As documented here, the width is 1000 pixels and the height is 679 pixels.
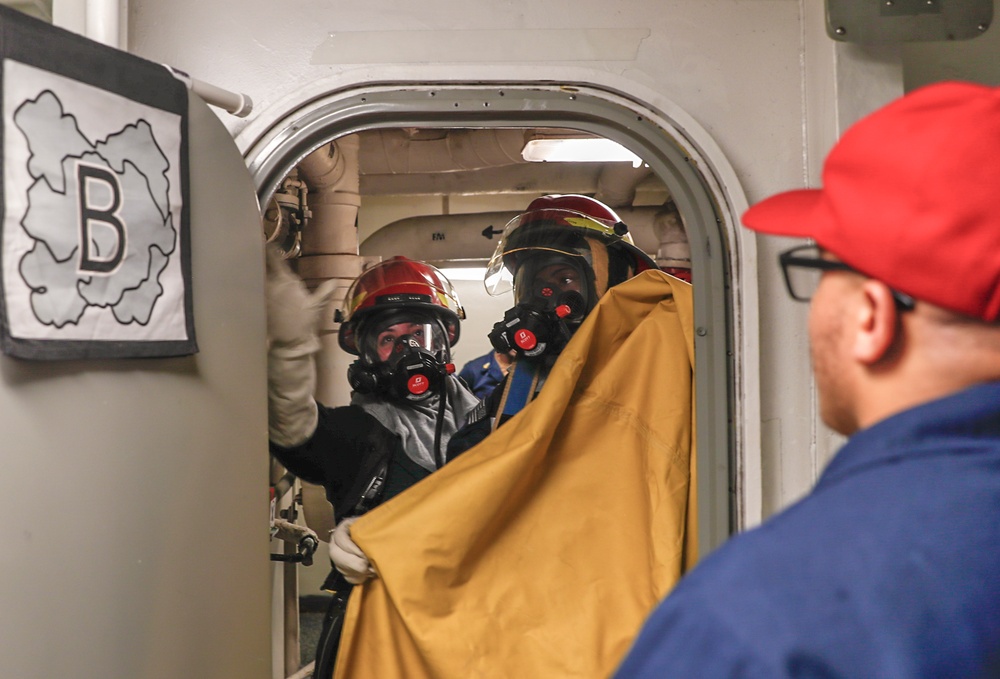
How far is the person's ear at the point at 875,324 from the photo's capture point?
72cm

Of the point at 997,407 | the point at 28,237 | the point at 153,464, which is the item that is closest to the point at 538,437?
the point at 153,464

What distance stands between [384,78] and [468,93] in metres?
0.18


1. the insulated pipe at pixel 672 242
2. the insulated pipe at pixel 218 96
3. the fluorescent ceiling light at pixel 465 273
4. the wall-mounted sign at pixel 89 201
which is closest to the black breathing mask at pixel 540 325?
the insulated pipe at pixel 218 96

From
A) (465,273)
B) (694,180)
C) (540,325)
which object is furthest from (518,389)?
(465,273)

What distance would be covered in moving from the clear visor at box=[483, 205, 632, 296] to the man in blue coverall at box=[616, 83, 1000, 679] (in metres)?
1.84

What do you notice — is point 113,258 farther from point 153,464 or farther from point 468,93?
point 468,93

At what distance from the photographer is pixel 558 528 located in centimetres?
208

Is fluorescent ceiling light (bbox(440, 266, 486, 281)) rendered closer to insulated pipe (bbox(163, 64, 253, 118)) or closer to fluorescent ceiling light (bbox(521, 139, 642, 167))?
fluorescent ceiling light (bbox(521, 139, 642, 167))

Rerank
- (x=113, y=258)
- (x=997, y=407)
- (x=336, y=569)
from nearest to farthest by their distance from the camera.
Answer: (x=997, y=407) → (x=113, y=258) → (x=336, y=569)

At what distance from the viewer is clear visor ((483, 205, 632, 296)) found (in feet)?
8.71

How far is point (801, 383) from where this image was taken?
182 cm

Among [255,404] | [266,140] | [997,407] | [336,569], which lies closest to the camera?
[997,407]

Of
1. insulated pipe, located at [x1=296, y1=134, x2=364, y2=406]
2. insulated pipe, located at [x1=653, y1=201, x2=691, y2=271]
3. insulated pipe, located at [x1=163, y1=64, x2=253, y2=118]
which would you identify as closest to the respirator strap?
insulated pipe, located at [x1=163, y1=64, x2=253, y2=118]

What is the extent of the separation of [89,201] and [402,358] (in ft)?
4.58
